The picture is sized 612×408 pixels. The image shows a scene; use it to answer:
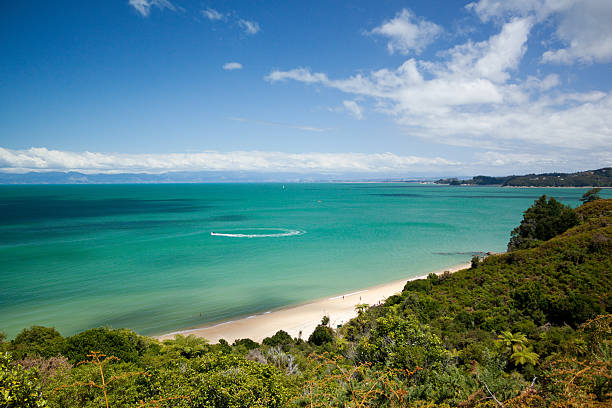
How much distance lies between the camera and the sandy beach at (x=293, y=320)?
21031 mm

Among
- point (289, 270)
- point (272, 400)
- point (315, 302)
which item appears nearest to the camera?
point (272, 400)

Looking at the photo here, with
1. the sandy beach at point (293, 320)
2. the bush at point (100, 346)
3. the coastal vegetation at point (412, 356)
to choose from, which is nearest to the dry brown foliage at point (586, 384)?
the coastal vegetation at point (412, 356)

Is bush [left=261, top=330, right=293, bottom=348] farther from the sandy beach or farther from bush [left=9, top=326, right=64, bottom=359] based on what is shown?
bush [left=9, top=326, right=64, bottom=359]

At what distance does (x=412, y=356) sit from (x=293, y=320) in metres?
16.3

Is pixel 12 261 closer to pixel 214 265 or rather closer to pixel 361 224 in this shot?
pixel 214 265

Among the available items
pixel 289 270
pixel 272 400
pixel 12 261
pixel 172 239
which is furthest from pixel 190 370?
pixel 172 239

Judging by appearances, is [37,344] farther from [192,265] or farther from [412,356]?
[192,265]

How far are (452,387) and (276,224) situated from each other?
63.7 m

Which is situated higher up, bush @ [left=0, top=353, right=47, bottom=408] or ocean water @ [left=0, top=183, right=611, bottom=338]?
bush @ [left=0, top=353, right=47, bottom=408]

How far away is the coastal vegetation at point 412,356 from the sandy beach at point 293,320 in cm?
268

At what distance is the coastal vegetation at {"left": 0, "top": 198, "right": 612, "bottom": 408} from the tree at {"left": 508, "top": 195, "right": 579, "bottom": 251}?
144cm

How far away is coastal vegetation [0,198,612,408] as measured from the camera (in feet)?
19.1

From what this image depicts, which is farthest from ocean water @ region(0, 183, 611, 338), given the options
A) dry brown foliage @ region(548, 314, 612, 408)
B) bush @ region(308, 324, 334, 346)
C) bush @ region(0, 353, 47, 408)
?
dry brown foliage @ region(548, 314, 612, 408)

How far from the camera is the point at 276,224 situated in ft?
229
